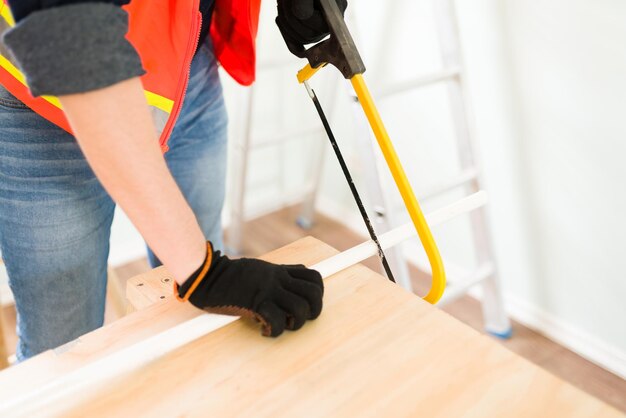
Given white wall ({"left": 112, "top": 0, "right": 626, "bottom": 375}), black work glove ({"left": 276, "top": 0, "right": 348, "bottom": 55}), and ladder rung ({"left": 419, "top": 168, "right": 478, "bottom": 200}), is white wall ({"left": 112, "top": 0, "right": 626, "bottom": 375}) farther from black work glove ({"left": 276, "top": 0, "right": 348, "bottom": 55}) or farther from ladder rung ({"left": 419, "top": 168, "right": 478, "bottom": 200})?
black work glove ({"left": 276, "top": 0, "right": 348, "bottom": 55})

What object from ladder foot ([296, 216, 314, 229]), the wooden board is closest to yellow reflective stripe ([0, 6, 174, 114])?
the wooden board

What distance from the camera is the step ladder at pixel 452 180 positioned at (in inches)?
51.5

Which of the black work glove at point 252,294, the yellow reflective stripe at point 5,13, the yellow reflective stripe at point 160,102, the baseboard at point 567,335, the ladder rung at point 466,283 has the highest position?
the yellow reflective stripe at point 5,13

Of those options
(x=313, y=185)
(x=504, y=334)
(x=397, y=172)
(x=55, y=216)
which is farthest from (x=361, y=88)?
(x=313, y=185)

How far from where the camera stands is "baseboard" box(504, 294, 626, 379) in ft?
4.94

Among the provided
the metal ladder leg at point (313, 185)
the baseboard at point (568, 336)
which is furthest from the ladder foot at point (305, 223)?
the baseboard at point (568, 336)

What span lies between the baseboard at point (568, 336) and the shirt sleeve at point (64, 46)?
1.48m

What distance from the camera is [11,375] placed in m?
0.62

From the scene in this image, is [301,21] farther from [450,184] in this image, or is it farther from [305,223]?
[305,223]

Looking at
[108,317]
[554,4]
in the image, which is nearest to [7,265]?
[108,317]

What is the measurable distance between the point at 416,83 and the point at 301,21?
630mm

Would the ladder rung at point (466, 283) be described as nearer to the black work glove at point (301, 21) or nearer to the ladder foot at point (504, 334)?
the ladder foot at point (504, 334)

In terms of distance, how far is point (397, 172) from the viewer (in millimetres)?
735

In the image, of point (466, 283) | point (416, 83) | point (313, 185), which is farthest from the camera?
point (313, 185)
